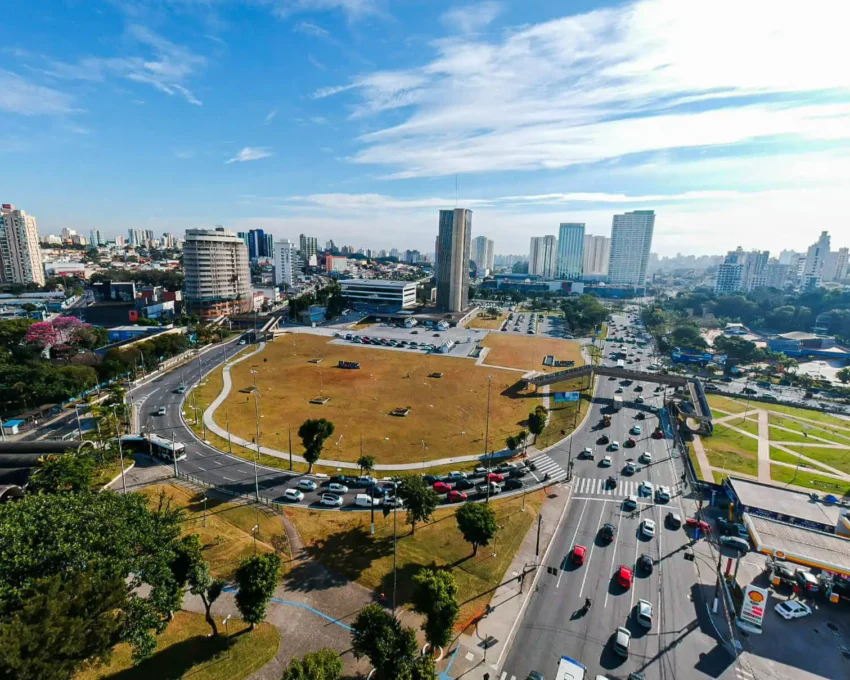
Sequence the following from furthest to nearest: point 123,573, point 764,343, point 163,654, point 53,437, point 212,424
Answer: point 764,343, point 212,424, point 53,437, point 163,654, point 123,573

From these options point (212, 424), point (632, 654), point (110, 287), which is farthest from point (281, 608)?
point (110, 287)

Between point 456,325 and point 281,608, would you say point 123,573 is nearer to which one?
point 281,608

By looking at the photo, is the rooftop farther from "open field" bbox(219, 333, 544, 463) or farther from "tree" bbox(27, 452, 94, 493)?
"tree" bbox(27, 452, 94, 493)

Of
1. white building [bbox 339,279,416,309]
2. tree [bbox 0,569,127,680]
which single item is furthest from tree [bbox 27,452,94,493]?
white building [bbox 339,279,416,309]

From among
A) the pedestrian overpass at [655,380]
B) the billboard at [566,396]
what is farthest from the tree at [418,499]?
the pedestrian overpass at [655,380]

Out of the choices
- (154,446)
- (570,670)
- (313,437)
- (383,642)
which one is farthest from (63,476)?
(570,670)

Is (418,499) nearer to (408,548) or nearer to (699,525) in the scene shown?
(408,548)
